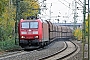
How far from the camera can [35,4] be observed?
44.8 metres

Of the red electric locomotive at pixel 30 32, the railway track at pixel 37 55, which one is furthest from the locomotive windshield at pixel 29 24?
the railway track at pixel 37 55

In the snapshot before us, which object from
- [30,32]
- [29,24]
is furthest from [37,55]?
[29,24]

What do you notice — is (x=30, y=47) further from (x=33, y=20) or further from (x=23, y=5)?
(x=23, y=5)

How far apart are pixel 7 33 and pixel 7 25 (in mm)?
2706

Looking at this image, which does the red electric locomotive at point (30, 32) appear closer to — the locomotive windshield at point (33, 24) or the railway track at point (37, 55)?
the locomotive windshield at point (33, 24)

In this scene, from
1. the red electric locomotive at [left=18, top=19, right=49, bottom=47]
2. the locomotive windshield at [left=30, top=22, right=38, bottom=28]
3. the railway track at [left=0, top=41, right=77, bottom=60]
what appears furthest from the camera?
the locomotive windshield at [left=30, top=22, right=38, bottom=28]

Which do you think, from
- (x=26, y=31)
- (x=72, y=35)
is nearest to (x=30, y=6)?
(x=26, y=31)

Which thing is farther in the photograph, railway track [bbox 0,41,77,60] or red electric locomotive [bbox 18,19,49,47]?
red electric locomotive [bbox 18,19,49,47]

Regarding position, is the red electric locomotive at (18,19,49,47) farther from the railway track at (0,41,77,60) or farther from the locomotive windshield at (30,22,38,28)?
the railway track at (0,41,77,60)

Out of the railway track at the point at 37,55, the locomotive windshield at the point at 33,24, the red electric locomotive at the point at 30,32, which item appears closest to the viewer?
the railway track at the point at 37,55

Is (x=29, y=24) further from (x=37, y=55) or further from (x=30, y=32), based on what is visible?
(x=37, y=55)

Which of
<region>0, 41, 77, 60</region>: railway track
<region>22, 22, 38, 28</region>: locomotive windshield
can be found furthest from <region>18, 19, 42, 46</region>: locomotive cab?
<region>0, 41, 77, 60</region>: railway track

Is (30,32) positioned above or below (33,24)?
below

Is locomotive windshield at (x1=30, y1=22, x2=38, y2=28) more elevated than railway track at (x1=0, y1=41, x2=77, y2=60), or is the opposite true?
locomotive windshield at (x1=30, y1=22, x2=38, y2=28)
